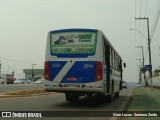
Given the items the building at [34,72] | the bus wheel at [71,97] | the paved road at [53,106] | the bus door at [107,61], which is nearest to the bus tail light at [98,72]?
the paved road at [53,106]

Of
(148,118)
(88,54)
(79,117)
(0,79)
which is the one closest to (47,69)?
(88,54)

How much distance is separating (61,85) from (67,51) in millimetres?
1704

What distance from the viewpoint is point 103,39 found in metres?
18.9

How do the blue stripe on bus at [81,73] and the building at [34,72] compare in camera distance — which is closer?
the blue stripe on bus at [81,73]

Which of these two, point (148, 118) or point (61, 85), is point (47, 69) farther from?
point (148, 118)

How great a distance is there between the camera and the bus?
18.0m

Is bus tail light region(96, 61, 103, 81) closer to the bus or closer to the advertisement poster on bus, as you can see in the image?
the bus

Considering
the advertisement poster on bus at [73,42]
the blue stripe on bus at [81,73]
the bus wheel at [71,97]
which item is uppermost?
the advertisement poster on bus at [73,42]

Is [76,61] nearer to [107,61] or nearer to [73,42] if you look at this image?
[73,42]

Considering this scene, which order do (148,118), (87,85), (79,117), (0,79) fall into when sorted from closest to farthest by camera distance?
(148,118)
(79,117)
(87,85)
(0,79)

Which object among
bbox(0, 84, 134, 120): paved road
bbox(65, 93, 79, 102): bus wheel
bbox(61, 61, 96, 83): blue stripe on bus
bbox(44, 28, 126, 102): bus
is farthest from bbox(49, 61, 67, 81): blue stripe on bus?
bbox(65, 93, 79, 102): bus wheel

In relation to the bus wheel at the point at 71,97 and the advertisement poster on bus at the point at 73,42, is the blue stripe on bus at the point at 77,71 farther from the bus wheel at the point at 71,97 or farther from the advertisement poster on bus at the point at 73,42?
the bus wheel at the point at 71,97

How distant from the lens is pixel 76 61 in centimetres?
1831

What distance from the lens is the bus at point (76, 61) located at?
18.0 meters
